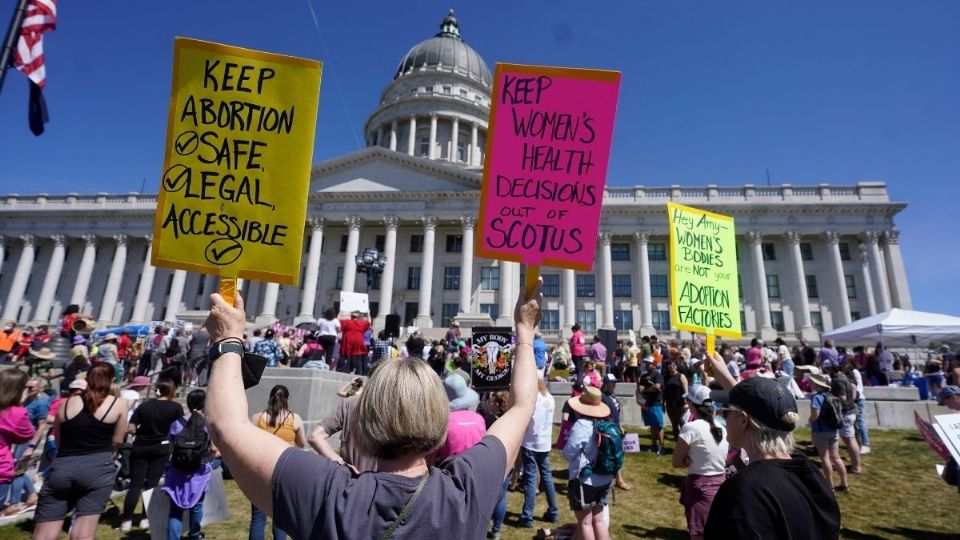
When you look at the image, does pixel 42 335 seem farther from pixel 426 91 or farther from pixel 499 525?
pixel 426 91

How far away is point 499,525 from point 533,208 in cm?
479

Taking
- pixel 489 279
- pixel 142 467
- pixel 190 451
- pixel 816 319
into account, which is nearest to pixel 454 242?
pixel 489 279

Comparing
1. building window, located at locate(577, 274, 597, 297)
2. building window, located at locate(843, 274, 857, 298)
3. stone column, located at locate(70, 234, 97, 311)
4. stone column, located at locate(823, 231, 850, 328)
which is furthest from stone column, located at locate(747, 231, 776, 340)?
stone column, located at locate(70, 234, 97, 311)

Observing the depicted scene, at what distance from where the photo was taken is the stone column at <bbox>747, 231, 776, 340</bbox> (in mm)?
39625

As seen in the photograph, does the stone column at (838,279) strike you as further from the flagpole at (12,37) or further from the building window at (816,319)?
the flagpole at (12,37)

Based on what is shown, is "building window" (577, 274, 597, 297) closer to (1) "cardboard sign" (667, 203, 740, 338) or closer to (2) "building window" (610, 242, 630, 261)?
(2) "building window" (610, 242, 630, 261)

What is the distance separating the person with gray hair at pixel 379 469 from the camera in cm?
155

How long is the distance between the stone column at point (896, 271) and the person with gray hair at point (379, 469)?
50.1 m

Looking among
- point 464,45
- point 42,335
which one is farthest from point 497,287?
point 464,45

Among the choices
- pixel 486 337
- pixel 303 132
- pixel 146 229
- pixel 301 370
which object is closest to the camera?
pixel 303 132

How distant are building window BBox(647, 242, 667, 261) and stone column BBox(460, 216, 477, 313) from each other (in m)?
16.4

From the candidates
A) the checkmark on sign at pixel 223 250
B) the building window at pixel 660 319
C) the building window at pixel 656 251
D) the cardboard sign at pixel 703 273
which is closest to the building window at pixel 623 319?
the building window at pixel 660 319

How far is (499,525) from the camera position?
6.62 m

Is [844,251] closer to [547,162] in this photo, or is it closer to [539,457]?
[539,457]
